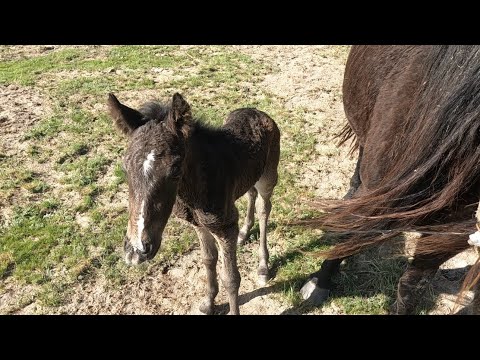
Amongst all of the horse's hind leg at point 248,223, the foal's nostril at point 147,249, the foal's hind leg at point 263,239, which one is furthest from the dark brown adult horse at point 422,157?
the horse's hind leg at point 248,223

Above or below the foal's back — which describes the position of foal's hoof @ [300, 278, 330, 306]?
below

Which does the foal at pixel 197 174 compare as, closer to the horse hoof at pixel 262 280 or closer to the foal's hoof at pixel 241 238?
the horse hoof at pixel 262 280

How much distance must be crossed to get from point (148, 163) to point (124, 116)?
494 millimetres

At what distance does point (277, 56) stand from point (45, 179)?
6128mm

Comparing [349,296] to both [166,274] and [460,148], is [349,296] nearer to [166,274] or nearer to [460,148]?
[166,274]

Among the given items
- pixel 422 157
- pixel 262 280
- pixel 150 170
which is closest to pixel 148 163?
pixel 150 170

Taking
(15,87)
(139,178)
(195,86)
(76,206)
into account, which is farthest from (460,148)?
(15,87)

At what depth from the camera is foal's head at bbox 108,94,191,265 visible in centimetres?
254

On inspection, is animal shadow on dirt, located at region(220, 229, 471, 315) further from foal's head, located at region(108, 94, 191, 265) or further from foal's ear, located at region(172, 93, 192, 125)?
foal's ear, located at region(172, 93, 192, 125)

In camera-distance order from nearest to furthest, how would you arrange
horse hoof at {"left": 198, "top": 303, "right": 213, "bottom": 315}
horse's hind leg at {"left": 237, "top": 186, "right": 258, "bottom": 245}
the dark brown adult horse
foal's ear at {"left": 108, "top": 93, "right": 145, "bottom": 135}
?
the dark brown adult horse
foal's ear at {"left": 108, "top": 93, "right": 145, "bottom": 135}
horse hoof at {"left": 198, "top": 303, "right": 213, "bottom": 315}
horse's hind leg at {"left": 237, "top": 186, "right": 258, "bottom": 245}

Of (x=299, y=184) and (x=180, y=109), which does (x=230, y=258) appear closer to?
(x=180, y=109)

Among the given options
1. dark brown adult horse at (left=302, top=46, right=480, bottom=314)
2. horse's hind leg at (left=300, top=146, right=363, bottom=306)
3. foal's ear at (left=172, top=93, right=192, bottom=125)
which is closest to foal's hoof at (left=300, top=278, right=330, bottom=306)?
horse's hind leg at (left=300, top=146, right=363, bottom=306)

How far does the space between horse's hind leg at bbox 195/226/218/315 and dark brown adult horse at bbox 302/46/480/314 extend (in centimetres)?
151

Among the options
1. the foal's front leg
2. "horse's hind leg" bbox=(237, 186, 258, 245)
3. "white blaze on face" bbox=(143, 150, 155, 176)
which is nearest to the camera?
"white blaze on face" bbox=(143, 150, 155, 176)
